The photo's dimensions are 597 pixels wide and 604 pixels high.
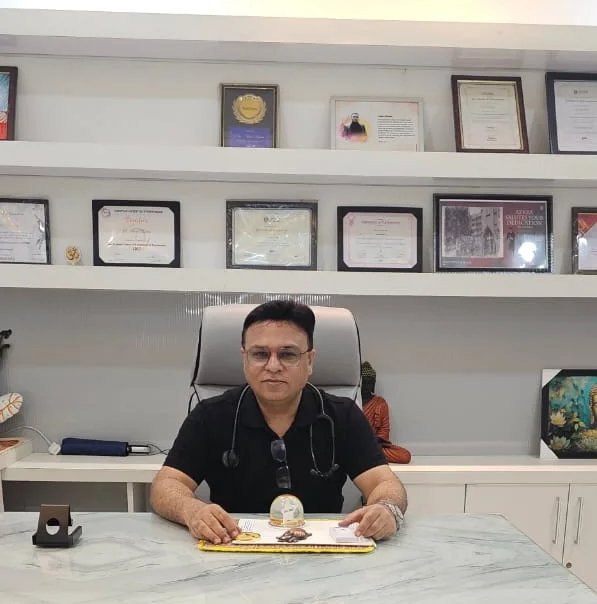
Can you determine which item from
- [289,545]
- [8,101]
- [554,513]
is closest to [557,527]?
[554,513]

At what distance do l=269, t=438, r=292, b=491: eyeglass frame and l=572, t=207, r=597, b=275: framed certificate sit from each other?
154 centimetres

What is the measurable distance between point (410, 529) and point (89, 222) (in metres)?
1.77

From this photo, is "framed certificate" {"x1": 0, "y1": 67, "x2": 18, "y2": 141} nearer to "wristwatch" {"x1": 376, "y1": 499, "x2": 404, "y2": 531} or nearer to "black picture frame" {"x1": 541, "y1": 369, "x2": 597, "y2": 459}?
"wristwatch" {"x1": 376, "y1": 499, "x2": 404, "y2": 531}

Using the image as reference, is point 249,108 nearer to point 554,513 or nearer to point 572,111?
point 572,111

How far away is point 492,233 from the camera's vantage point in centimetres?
246

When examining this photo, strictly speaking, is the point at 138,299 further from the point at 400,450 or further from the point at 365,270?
the point at 400,450

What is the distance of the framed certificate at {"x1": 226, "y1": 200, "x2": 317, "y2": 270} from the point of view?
243 centimetres

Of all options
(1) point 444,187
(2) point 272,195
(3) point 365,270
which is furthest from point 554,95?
(2) point 272,195

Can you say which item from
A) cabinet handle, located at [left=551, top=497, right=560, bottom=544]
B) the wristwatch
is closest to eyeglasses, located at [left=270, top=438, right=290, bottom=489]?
the wristwatch

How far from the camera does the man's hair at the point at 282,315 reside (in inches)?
63.4

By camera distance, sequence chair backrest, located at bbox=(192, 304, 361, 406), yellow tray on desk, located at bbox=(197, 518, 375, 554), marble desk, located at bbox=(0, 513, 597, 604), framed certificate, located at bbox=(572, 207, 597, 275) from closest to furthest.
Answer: marble desk, located at bbox=(0, 513, 597, 604) → yellow tray on desk, located at bbox=(197, 518, 375, 554) → chair backrest, located at bbox=(192, 304, 361, 406) → framed certificate, located at bbox=(572, 207, 597, 275)

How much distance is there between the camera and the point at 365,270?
243 cm

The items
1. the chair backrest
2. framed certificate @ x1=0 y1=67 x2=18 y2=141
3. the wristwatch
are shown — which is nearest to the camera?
the wristwatch

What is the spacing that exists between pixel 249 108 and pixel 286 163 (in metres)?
0.32
